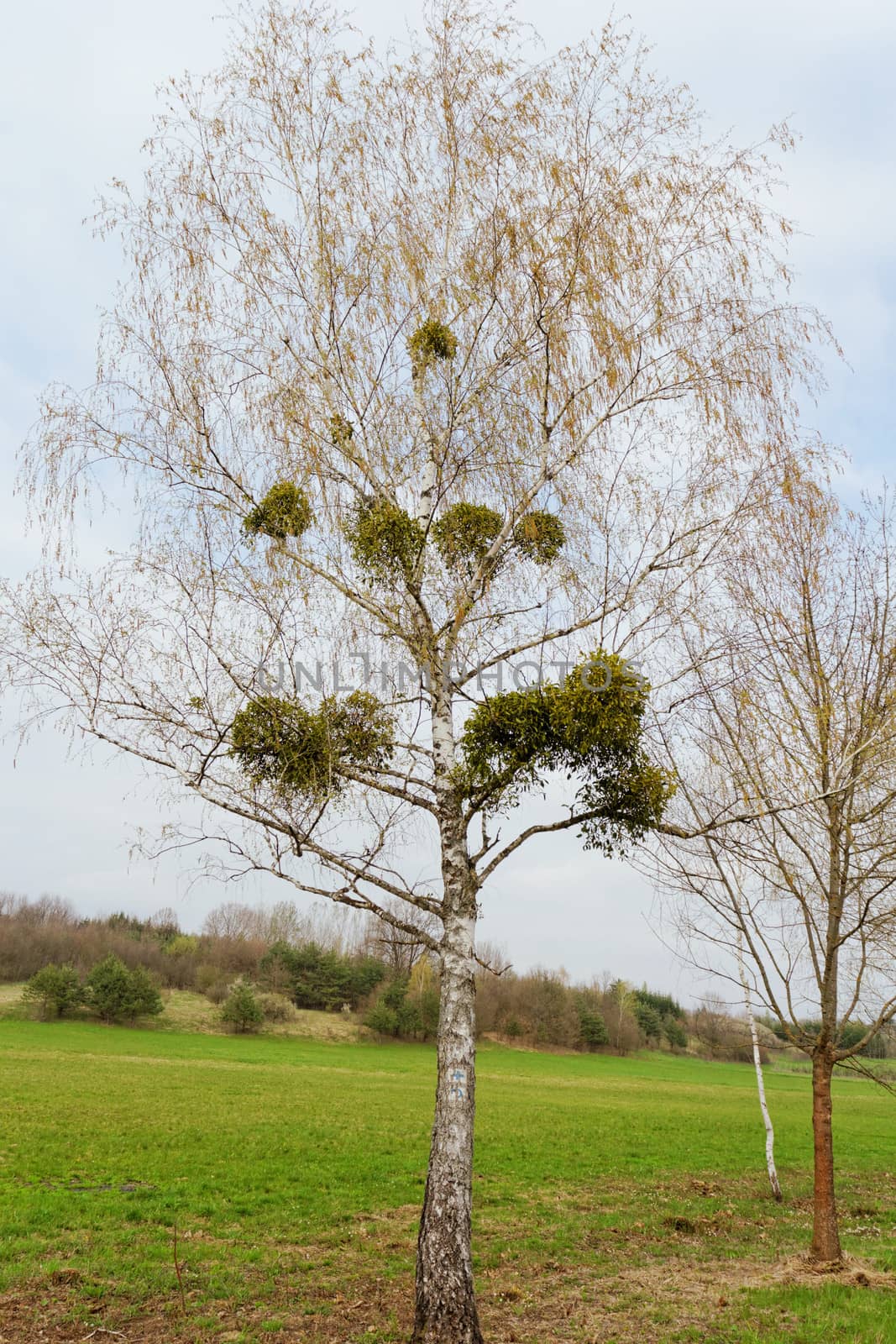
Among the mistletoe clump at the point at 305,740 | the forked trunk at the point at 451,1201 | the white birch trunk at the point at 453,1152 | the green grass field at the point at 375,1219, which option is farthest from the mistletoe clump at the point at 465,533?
the green grass field at the point at 375,1219

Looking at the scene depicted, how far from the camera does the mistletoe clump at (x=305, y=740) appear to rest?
20.5 ft

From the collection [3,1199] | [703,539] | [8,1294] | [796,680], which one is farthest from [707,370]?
[3,1199]

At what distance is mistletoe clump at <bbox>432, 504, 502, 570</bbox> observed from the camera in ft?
23.6

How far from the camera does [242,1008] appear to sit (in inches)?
1821

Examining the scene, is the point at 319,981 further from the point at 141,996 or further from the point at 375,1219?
the point at 375,1219

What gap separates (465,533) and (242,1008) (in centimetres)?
4591

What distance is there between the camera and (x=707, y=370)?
6.86m

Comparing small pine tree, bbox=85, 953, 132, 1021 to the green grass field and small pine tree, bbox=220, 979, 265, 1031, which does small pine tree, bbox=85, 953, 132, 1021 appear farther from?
the green grass field

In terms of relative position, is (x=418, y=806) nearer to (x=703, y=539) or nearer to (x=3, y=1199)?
(x=703, y=539)

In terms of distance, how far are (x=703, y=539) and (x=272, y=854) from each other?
4.55m

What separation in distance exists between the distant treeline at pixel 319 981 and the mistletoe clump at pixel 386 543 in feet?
Answer: 146

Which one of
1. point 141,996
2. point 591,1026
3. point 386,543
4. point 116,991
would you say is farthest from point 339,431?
point 591,1026

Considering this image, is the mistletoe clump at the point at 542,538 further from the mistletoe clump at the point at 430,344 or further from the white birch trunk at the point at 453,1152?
the white birch trunk at the point at 453,1152

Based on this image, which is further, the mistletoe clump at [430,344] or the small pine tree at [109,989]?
the small pine tree at [109,989]
